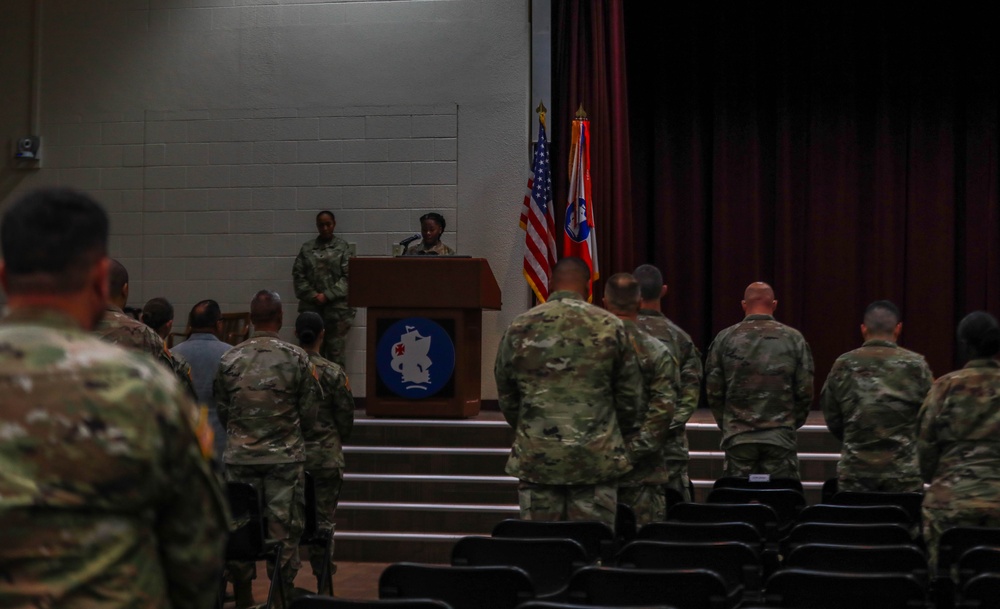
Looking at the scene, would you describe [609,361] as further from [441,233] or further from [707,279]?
[707,279]

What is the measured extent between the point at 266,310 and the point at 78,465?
3939mm

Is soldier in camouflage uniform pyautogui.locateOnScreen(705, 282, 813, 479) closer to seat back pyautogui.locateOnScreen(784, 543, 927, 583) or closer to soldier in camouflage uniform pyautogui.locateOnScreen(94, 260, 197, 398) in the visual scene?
seat back pyautogui.locateOnScreen(784, 543, 927, 583)

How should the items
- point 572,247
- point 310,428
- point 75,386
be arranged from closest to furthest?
point 75,386, point 310,428, point 572,247

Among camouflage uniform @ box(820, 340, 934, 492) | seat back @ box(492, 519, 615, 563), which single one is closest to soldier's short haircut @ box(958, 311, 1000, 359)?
camouflage uniform @ box(820, 340, 934, 492)

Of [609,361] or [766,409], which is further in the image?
[766,409]

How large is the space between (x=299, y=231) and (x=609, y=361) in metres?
6.41

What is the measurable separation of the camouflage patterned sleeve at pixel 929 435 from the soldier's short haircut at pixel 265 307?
9.69ft

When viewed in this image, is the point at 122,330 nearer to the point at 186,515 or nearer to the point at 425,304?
the point at 186,515

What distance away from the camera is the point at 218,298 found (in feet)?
35.0

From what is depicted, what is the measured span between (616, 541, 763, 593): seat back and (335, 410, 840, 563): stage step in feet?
12.9

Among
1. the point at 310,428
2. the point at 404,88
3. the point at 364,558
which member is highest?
the point at 404,88

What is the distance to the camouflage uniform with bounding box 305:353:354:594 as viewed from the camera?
6.06 meters

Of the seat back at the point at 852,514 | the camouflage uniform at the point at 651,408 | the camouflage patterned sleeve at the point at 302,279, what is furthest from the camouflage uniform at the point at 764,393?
the camouflage patterned sleeve at the point at 302,279

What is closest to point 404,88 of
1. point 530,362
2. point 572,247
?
point 572,247
